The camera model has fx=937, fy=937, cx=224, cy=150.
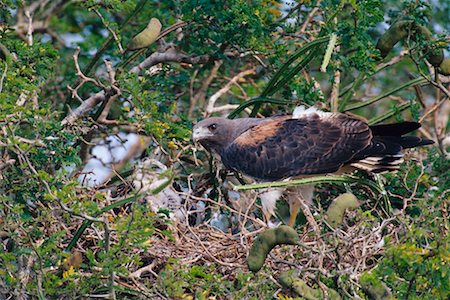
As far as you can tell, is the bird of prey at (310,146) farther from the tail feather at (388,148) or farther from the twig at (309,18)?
the twig at (309,18)

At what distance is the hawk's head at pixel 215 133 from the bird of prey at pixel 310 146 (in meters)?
0.01

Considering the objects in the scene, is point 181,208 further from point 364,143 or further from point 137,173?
point 364,143

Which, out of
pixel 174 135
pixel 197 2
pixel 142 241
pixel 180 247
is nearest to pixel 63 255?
pixel 142 241

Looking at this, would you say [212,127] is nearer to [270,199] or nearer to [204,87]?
[270,199]

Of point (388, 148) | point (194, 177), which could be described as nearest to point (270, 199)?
point (194, 177)

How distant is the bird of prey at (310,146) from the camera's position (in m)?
6.93

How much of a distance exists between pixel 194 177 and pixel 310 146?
968mm

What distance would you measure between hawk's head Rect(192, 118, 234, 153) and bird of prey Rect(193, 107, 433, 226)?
11 millimetres

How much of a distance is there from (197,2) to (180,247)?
1.99 metres

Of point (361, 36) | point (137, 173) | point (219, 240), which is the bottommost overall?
point (219, 240)

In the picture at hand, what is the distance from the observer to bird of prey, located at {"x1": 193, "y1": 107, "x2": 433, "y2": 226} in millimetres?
6930

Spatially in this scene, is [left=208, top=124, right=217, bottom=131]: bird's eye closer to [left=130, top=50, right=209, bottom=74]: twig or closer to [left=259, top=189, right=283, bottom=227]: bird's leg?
[left=130, top=50, right=209, bottom=74]: twig

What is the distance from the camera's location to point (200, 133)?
7.11m

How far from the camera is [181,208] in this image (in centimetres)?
663
